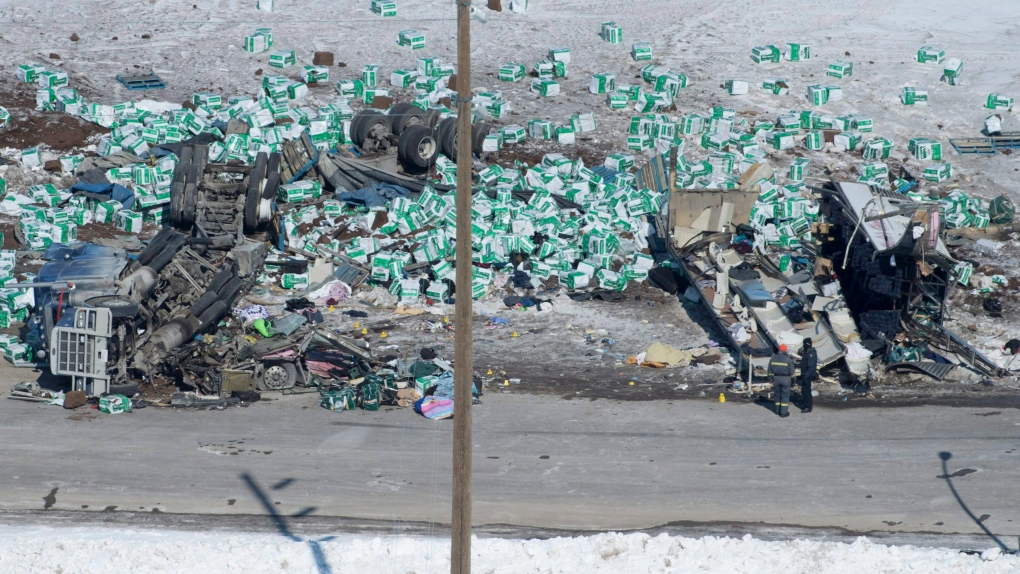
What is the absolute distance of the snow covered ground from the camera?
11438 mm

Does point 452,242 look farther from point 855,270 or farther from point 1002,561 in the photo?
point 1002,561

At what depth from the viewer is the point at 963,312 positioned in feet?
64.6

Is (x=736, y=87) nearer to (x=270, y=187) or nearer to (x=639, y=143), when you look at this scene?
(x=639, y=143)

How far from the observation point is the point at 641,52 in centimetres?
3130

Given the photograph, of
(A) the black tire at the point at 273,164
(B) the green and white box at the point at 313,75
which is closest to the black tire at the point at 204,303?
(A) the black tire at the point at 273,164

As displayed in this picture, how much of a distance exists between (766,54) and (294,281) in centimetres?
1670

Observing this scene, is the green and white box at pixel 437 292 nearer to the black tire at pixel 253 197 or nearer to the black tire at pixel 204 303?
the black tire at pixel 253 197

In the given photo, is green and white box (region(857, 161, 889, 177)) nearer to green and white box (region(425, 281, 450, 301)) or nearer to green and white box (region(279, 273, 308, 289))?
green and white box (region(425, 281, 450, 301))

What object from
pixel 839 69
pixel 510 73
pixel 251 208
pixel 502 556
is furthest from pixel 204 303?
pixel 839 69

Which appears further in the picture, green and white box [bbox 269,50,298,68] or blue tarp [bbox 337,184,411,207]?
green and white box [bbox 269,50,298,68]

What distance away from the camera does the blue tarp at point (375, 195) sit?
74.9 feet

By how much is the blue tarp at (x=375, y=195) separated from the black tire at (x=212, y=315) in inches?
216

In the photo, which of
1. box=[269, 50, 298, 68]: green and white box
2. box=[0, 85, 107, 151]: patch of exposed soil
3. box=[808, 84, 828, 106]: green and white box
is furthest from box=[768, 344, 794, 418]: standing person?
box=[269, 50, 298, 68]: green and white box

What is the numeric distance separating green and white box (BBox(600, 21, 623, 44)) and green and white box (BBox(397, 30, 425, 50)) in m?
5.27
